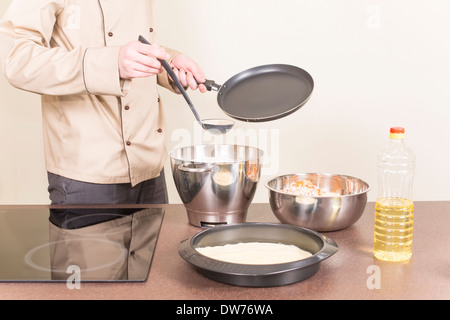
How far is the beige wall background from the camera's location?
2.60m

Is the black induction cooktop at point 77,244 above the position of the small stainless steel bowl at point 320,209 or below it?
Result: below

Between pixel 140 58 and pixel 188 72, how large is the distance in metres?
0.30

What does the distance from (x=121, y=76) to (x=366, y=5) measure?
155 cm

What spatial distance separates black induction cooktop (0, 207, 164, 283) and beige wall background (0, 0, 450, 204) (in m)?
1.32

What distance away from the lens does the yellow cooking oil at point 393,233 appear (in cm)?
111

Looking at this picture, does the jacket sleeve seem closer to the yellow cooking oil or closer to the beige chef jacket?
the beige chef jacket

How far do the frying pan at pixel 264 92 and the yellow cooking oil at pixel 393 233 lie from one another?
1.15 feet

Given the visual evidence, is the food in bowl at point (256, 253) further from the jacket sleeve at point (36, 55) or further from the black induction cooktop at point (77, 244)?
the jacket sleeve at point (36, 55)

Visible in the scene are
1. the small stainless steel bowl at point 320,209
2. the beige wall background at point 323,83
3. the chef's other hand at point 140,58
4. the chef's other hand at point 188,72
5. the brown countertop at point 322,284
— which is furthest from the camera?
the beige wall background at point 323,83

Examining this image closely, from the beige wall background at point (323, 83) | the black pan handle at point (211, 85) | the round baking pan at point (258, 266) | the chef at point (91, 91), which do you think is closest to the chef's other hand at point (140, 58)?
the chef at point (91, 91)

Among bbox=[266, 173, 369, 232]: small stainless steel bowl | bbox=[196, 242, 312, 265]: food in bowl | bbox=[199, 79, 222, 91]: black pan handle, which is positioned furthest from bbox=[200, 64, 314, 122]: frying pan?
bbox=[196, 242, 312, 265]: food in bowl

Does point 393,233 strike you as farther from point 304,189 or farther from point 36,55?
point 36,55
